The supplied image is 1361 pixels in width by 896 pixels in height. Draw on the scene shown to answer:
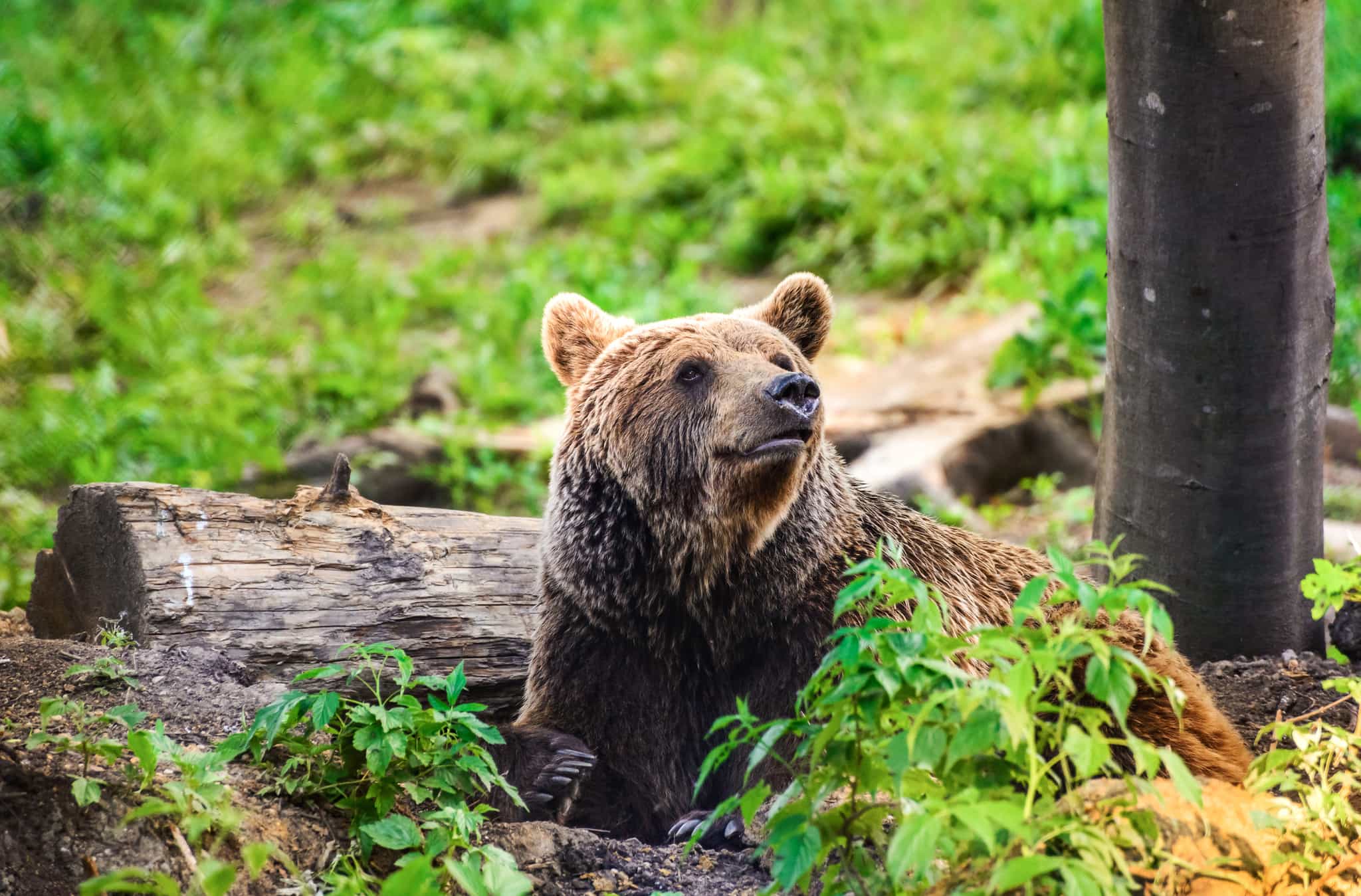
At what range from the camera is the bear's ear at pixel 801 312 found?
3.74m

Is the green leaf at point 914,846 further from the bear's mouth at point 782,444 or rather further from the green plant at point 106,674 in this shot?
the green plant at point 106,674

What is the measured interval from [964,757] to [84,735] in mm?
1855

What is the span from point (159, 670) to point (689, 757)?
4.49 feet

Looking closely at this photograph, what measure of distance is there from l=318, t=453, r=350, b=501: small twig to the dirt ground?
612mm

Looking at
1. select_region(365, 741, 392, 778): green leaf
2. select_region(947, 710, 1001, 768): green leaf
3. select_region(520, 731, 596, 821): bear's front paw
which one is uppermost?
select_region(947, 710, 1001, 768): green leaf

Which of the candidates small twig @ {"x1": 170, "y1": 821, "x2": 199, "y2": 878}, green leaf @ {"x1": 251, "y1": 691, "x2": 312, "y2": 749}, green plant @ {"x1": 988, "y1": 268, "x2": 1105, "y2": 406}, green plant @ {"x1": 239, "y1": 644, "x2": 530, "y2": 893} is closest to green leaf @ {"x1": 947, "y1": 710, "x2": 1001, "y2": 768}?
green plant @ {"x1": 239, "y1": 644, "x2": 530, "y2": 893}

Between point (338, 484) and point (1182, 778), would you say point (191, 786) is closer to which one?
point (338, 484)

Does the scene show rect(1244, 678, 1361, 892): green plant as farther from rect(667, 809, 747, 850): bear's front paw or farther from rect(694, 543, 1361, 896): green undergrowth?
rect(667, 809, 747, 850): bear's front paw

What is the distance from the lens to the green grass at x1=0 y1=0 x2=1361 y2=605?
22.5 feet

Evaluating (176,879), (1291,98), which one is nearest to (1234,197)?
(1291,98)

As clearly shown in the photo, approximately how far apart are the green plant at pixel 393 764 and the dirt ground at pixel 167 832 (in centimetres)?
8

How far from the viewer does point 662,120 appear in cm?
1069

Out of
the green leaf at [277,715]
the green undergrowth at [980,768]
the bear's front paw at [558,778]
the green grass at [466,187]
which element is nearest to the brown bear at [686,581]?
the bear's front paw at [558,778]

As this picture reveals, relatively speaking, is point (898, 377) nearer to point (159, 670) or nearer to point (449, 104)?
point (159, 670)
